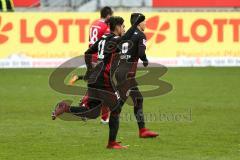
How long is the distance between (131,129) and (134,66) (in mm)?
1361

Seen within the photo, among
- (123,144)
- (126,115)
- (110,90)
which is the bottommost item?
(126,115)

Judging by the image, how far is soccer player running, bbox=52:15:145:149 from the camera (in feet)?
40.5

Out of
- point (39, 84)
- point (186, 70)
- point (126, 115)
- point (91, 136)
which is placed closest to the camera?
point (91, 136)

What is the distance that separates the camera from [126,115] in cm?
1723

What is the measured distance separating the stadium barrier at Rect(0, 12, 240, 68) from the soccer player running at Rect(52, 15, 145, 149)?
16.9 m

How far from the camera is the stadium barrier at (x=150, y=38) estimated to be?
1187 inches

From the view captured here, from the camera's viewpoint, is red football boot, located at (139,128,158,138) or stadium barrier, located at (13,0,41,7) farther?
stadium barrier, located at (13,0,41,7)

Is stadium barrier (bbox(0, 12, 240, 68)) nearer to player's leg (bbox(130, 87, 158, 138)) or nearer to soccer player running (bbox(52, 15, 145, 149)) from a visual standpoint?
player's leg (bbox(130, 87, 158, 138))

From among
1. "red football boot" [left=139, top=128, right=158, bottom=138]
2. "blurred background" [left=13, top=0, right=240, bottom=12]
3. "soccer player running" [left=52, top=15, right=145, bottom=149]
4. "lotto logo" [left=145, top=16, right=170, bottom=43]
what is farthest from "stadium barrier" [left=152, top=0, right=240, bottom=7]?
"soccer player running" [left=52, top=15, right=145, bottom=149]

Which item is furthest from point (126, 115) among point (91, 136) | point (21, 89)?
point (21, 89)

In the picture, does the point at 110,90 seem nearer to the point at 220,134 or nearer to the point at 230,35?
the point at 220,134

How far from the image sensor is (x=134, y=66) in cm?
1448

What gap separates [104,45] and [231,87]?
38.8ft

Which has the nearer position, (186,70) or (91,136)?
(91,136)
